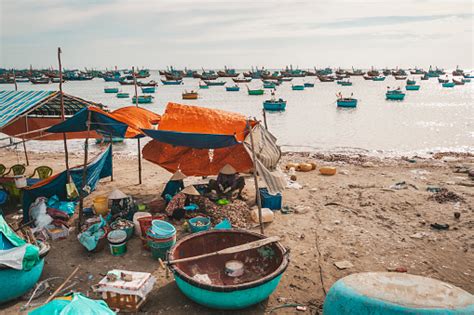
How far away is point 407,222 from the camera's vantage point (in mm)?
7715

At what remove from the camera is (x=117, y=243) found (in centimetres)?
610

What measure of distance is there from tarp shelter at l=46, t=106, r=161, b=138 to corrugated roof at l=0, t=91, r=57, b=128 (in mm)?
903

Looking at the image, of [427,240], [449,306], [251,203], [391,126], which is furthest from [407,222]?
[391,126]

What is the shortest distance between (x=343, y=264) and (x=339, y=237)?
1.09 m

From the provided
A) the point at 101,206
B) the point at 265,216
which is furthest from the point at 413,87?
the point at 101,206

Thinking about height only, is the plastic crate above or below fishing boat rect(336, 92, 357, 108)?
below

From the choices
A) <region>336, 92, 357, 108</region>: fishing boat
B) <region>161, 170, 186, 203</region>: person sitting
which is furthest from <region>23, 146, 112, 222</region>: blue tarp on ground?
<region>336, 92, 357, 108</region>: fishing boat

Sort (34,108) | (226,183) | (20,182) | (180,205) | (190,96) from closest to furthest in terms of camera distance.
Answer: (180,205) < (34,108) < (20,182) < (226,183) < (190,96)

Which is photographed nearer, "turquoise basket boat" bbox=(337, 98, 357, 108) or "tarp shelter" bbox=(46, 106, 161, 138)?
"tarp shelter" bbox=(46, 106, 161, 138)

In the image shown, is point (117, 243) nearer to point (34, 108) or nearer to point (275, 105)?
point (34, 108)

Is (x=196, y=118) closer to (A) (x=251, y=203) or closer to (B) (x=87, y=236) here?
(A) (x=251, y=203)

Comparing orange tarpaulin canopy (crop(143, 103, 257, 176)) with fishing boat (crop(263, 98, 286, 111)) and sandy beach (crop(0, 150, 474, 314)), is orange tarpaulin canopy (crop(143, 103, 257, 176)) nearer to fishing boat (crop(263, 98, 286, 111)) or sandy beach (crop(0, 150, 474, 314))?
sandy beach (crop(0, 150, 474, 314))

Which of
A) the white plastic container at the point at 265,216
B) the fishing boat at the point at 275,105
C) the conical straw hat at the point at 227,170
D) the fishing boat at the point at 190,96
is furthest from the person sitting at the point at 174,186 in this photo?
the fishing boat at the point at 190,96

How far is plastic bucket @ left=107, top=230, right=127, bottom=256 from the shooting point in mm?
6109
